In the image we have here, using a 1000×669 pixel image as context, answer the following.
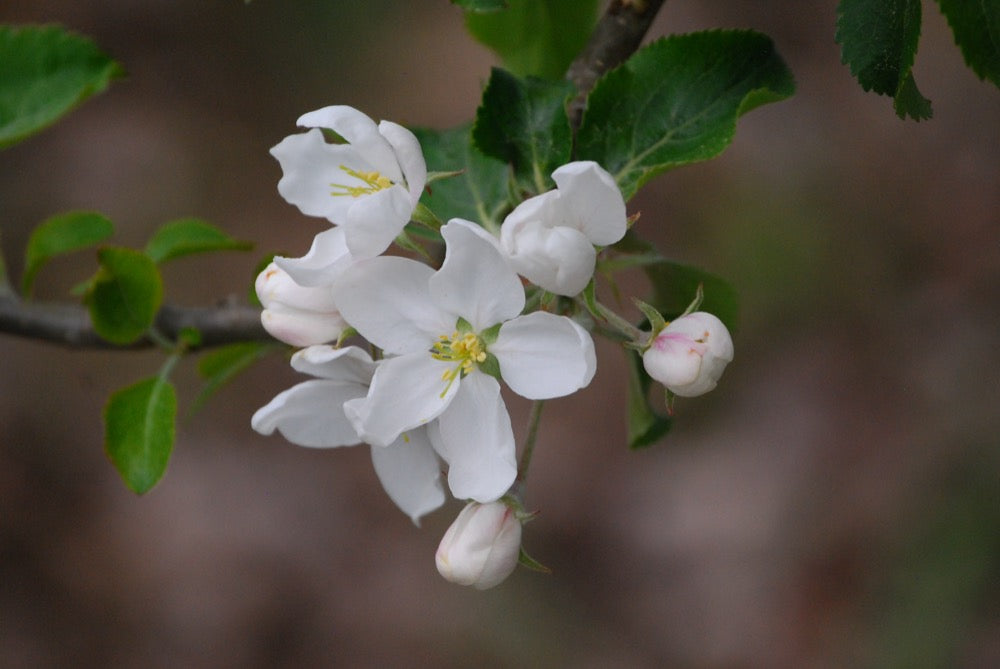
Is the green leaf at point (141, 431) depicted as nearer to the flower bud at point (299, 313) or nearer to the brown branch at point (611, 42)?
the flower bud at point (299, 313)

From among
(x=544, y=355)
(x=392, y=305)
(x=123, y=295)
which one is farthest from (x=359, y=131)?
(x=123, y=295)

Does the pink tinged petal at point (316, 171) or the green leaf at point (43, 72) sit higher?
the pink tinged petal at point (316, 171)

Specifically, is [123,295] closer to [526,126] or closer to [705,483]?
[526,126]

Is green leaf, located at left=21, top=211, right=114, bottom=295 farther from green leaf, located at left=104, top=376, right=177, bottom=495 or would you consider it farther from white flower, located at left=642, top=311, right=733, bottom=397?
white flower, located at left=642, top=311, right=733, bottom=397

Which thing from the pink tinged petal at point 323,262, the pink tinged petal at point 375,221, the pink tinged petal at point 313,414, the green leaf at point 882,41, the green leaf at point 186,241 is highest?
the green leaf at point 882,41

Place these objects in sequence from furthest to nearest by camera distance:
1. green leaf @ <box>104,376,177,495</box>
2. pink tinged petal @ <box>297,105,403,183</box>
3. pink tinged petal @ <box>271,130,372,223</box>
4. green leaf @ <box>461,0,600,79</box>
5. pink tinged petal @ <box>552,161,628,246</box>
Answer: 1. green leaf @ <box>461,0,600,79</box>
2. green leaf @ <box>104,376,177,495</box>
3. pink tinged petal @ <box>271,130,372,223</box>
4. pink tinged petal @ <box>297,105,403,183</box>
5. pink tinged petal @ <box>552,161,628,246</box>

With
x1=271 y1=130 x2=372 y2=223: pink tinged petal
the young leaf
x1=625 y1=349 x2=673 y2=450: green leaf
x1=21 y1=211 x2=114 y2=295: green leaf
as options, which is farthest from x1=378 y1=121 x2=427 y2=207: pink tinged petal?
x1=21 y1=211 x2=114 y2=295: green leaf

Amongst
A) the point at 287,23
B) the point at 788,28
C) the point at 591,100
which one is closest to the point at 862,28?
the point at 591,100

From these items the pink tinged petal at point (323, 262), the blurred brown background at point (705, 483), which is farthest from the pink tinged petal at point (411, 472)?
the blurred brown background at point (705, 483)
